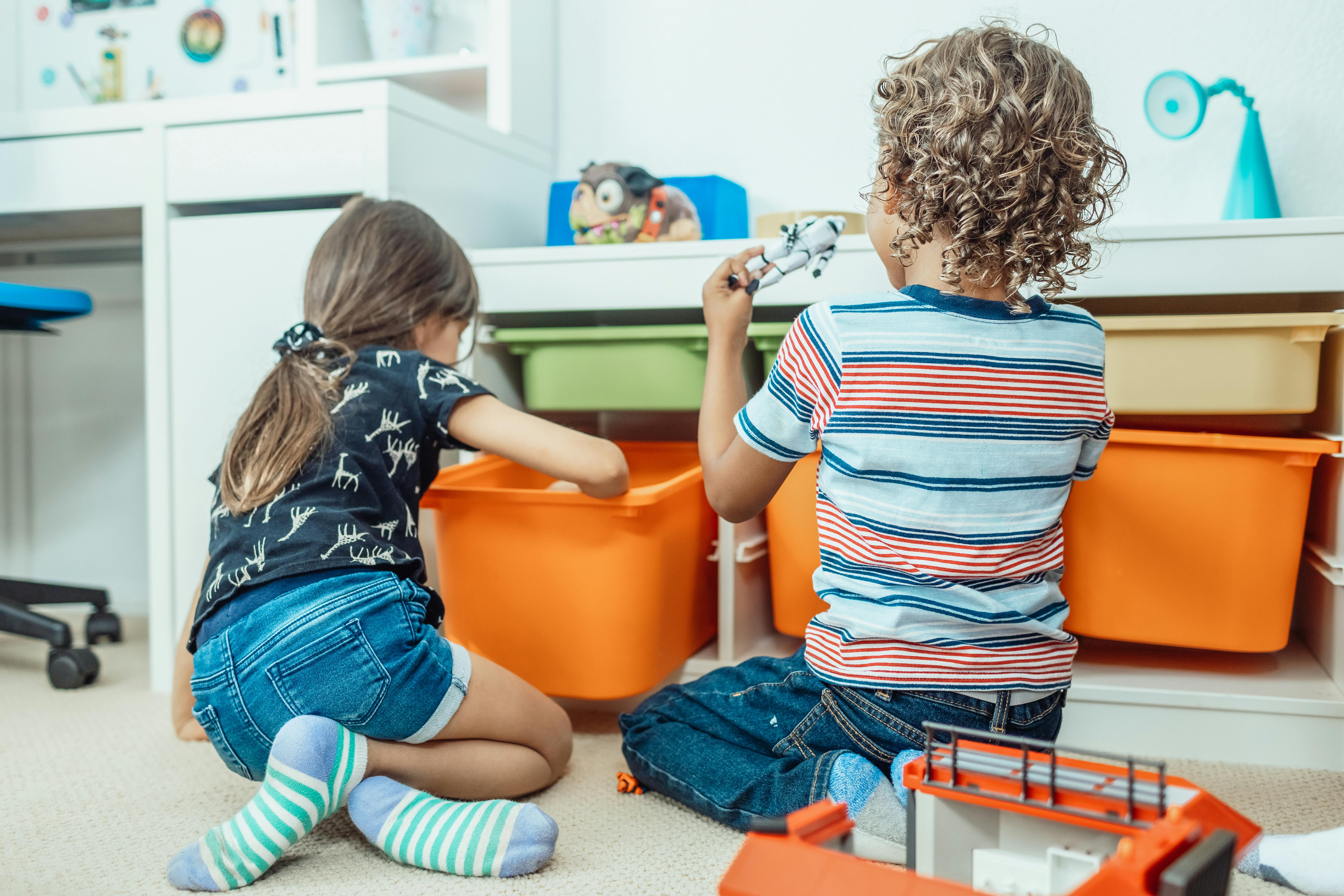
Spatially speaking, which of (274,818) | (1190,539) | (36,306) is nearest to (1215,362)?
(1190,539)

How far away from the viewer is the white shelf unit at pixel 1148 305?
1.11 meters

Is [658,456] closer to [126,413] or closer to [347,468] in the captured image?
[347,468]

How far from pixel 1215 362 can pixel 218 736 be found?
1069 millimetres

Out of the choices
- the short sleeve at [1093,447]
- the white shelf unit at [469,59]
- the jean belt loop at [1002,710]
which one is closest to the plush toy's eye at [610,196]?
the white shelf unit at [469,59]

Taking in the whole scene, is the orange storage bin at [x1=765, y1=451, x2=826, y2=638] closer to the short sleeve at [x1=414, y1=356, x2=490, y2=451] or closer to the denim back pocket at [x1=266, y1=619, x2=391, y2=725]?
the short sleeve at [x1=414, y1=356, x2=490, y2=451]

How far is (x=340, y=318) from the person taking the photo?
3.52 ft

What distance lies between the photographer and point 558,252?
1.33 m

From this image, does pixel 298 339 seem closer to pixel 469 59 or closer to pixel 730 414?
pixel 730 414

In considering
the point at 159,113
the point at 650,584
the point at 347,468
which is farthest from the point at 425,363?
the point at 159,113

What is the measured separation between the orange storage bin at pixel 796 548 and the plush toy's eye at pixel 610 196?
472 millimetres

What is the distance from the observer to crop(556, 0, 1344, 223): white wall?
149cm

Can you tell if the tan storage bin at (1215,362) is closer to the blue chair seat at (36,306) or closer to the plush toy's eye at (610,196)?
the plush toy's eye at (610,196)

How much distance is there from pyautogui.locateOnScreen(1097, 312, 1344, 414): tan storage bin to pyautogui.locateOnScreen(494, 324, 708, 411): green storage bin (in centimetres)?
49

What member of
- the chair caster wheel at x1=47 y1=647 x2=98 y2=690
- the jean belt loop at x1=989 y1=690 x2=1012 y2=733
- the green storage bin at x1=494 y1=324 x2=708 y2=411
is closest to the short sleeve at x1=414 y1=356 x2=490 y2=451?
the green storage bin at x1=494 y1=324 x2=708 y2=411
